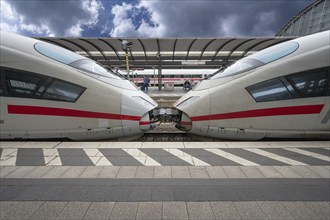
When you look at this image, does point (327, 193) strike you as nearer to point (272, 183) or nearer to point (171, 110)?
point (272, 183)

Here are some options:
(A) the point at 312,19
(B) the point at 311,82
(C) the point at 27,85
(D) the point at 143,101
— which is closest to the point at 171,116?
(D) the point at 143,101

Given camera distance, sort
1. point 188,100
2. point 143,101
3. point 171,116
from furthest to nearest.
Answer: point 171,116 < point 188,100 < point 143,101

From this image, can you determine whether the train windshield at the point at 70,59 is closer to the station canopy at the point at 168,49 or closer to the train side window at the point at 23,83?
the train side window at the point at 23,83

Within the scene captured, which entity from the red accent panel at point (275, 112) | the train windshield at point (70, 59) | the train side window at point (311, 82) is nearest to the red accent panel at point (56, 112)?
the train windshield at point (70, 59)

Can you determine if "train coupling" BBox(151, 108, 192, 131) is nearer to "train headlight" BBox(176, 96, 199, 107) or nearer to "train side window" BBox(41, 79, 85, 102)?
"train headlight" BBox(176, 96, 199, 107)

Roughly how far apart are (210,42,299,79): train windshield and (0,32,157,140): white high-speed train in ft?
9.05

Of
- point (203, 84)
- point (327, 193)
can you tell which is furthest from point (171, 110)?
point (327, 193)

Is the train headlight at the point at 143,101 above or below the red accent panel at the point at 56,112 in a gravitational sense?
above

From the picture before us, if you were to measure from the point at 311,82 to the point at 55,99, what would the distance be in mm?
6100

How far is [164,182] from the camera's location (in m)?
2.76

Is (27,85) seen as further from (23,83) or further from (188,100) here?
(188,100)

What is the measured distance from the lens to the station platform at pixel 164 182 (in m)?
2.21

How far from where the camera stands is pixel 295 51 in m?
4.66

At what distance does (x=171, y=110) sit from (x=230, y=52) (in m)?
14.7
